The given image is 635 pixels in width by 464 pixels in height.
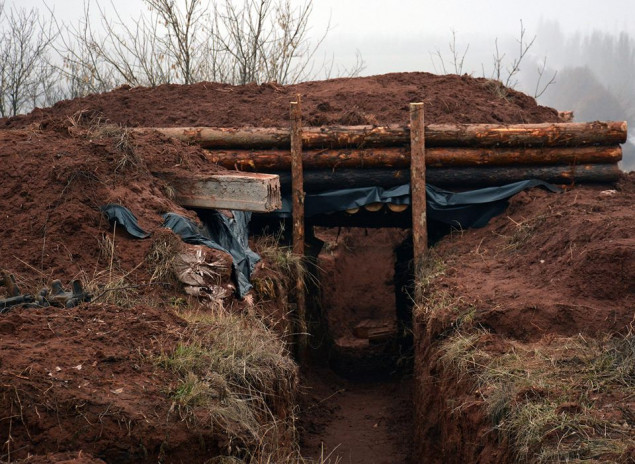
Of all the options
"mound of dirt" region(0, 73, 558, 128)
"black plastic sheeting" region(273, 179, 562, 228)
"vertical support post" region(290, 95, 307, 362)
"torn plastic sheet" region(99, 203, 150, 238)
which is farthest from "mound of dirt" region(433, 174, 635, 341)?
"torn plastic sheet" region(99, 203, 150, 238)

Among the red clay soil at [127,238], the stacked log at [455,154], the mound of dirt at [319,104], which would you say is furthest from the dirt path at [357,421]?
the mound of dirt at [319,104]

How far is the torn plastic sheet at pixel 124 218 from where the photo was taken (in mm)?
8242

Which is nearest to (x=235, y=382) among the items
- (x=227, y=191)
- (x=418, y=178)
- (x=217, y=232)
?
(x=227, y=191)

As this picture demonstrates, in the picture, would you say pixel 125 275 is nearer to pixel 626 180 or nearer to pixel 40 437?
pixel 40 437

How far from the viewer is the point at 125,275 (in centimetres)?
759

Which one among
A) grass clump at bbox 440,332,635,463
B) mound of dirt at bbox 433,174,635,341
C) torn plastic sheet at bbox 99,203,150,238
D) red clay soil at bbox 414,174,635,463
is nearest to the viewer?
grass clump at bbox 440,332,635,463

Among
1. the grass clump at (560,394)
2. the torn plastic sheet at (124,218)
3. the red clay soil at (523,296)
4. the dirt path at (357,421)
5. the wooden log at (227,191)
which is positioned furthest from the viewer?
the dirt path at (357,421)

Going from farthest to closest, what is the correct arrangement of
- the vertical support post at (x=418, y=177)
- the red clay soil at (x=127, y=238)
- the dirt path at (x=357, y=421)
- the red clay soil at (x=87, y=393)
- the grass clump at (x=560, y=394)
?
the vertical support post at (x=418, y=177), the dirt path at (x=357, y=421), the grass clump at (x=560, y=394), the red clay soil at (x=127, y=238), the red clay soil at (x=87, y=393)

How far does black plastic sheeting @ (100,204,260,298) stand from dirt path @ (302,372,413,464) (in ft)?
4.71

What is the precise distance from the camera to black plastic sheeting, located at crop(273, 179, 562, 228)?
452 inches

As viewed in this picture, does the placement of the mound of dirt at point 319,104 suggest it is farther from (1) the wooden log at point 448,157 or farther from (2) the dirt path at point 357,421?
(2) the dirt path at point 357,421

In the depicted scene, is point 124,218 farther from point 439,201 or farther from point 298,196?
point 439,201

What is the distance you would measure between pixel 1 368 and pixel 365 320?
11.5 m

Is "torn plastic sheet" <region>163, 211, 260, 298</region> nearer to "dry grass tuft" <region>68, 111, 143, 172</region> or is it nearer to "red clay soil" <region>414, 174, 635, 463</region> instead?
"dry grass tuft" <region>68, 111, 143, 172</region>
